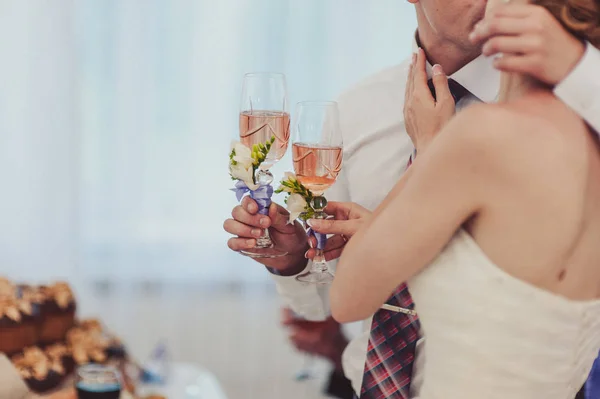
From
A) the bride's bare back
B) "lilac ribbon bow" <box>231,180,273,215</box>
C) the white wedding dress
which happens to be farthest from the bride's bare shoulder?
"lilac ribbon bow" <box>231,180,273,215</box>

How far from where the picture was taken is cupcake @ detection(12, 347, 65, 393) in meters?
2.07

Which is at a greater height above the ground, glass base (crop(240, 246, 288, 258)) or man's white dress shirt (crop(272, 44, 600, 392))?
man's white dress shirt (crop(272, 44, 600, 392))

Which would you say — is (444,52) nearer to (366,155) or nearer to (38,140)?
(366,155)

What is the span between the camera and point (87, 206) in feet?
12.1

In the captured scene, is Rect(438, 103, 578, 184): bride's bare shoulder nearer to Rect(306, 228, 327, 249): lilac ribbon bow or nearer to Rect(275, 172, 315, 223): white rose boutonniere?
Rect(275, 172, 315, 223): white rose boutonniere

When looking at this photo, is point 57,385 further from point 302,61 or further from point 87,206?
point 302,61

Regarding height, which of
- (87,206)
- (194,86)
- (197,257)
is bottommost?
(197,257)

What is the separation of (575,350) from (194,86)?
2.65 metres

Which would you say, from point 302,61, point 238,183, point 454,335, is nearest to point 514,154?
point 454,335

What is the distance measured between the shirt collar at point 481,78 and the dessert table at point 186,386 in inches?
46.7

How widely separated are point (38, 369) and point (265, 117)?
972mm

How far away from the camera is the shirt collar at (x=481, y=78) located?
1792 millimetres

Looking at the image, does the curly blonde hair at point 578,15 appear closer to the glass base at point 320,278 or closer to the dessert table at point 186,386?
the glass base at point 320,278

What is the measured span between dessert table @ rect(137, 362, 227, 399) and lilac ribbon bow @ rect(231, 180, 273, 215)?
865 mm
